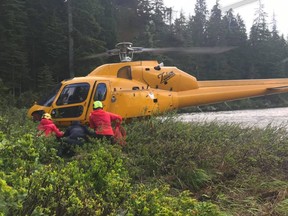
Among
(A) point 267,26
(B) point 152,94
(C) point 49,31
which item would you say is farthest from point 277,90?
(A) point 267,26

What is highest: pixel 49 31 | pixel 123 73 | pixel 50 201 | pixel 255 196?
pixel 49 31

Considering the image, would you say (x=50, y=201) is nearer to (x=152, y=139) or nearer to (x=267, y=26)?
(x=152, y=139)

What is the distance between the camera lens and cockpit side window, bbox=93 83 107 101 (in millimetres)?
10781

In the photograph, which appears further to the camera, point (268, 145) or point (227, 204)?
point (268, 145)

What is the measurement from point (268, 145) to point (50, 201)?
A: 6.80 metres

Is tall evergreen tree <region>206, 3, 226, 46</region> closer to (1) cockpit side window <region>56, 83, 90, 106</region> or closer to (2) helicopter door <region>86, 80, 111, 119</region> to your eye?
(2) helicopter door <region>86, 80, 111, 119</region>

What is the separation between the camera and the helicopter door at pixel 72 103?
10680 millimetres

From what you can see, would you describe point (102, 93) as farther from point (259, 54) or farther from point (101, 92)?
point (259, 54)

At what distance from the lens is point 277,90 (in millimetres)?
13531

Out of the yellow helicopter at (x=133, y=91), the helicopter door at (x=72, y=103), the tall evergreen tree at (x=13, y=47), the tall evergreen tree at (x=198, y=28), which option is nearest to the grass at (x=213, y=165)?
the yellow helicopter at (x=133, y=91)

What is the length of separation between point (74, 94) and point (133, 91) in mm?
1617

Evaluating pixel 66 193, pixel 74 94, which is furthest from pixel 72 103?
pixel 66 193

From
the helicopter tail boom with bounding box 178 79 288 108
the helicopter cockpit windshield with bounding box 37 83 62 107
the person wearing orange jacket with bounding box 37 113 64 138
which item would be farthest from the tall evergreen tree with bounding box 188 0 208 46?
the person wearing orange jacket with bounding box 37 113 64 138

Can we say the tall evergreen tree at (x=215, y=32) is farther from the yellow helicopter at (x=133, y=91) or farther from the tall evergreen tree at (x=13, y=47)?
the yellow helicopter at (x=133, y=91)
